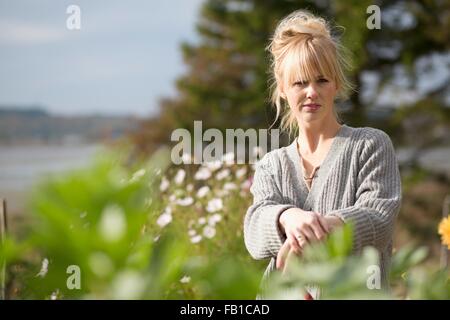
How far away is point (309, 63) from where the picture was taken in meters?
1.23

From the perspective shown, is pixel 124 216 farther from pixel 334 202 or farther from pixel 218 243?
pixel 218 243

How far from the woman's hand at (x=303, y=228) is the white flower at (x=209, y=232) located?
74.3 inches

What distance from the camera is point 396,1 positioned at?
10234 millimetres

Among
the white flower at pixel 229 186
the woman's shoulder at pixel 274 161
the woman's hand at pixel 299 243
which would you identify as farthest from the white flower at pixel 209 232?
the woman's hand at pixel 299 243

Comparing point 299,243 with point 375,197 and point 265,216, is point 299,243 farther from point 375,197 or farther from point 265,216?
point 375,197

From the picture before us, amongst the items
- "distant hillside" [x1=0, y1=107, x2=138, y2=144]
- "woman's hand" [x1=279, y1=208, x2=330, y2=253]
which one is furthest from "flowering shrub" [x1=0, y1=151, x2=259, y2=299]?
"distant hillside" [x1=0, y1=107, x2=138, y2=144]

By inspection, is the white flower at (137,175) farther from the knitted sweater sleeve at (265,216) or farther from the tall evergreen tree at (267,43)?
the tall evergreen tree at (267,43)

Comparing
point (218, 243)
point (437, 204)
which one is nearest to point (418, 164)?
point (437, 204)

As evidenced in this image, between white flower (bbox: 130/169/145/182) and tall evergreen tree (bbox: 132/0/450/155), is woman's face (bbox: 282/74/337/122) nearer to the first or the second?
white flower (bbox: 130/169/145/182)

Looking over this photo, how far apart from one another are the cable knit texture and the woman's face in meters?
0.09

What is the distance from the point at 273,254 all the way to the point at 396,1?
9.73 m

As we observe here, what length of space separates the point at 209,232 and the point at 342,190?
1733mm

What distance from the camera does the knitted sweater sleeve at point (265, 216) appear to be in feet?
3.60

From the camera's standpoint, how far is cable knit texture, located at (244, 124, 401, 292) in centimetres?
113
